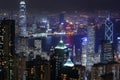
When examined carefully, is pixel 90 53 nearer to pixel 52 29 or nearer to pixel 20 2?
pixel 52 29

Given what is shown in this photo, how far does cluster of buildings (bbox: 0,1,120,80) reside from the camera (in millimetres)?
9062

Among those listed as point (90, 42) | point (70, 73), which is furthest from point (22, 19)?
point (70, 73)

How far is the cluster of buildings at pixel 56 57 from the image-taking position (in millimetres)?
9062

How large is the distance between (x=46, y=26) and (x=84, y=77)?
3553mm

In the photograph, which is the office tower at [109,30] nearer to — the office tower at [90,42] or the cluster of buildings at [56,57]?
the cluster of buildings at [56,57]

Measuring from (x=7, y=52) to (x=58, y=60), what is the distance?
1427 millimetres

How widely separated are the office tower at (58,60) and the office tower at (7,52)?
0.81 metres

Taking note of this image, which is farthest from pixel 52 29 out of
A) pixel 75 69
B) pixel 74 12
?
pixel 75 69

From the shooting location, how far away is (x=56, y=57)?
10.2 m

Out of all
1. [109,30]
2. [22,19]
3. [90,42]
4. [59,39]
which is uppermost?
[22,19]

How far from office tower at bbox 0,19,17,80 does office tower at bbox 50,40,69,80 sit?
0.81 m

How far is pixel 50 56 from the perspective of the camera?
1064 centimetres

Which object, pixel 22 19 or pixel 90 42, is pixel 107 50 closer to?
pixel 90 42

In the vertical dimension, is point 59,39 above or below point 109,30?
below
